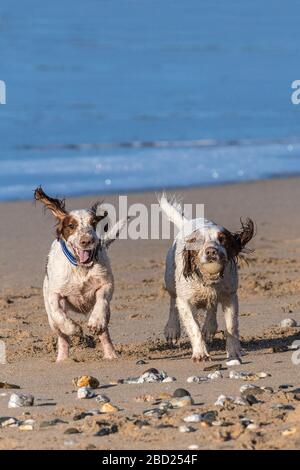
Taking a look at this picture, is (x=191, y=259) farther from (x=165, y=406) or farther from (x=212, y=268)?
(x=165, y=406)

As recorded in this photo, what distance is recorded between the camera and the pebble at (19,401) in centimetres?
712

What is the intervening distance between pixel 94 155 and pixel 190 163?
5.82 ft

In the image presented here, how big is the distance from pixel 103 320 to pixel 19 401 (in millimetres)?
1463

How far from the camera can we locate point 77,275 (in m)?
8.57

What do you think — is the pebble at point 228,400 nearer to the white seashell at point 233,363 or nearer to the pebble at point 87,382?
the pebble at point 87,382

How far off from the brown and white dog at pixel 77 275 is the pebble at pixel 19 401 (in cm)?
136

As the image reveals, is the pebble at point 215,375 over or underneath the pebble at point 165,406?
over

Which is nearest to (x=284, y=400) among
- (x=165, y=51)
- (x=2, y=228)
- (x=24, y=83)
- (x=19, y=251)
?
(x=19, y=251)

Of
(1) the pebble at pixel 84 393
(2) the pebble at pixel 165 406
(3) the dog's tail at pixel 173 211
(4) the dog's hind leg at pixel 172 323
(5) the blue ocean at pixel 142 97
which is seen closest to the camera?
(2) the pebble at pixel 165 406

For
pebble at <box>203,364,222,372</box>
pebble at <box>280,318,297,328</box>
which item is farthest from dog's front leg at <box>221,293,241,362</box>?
pebble at <box>280,318,297,328</box>

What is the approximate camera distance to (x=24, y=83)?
31281mm
